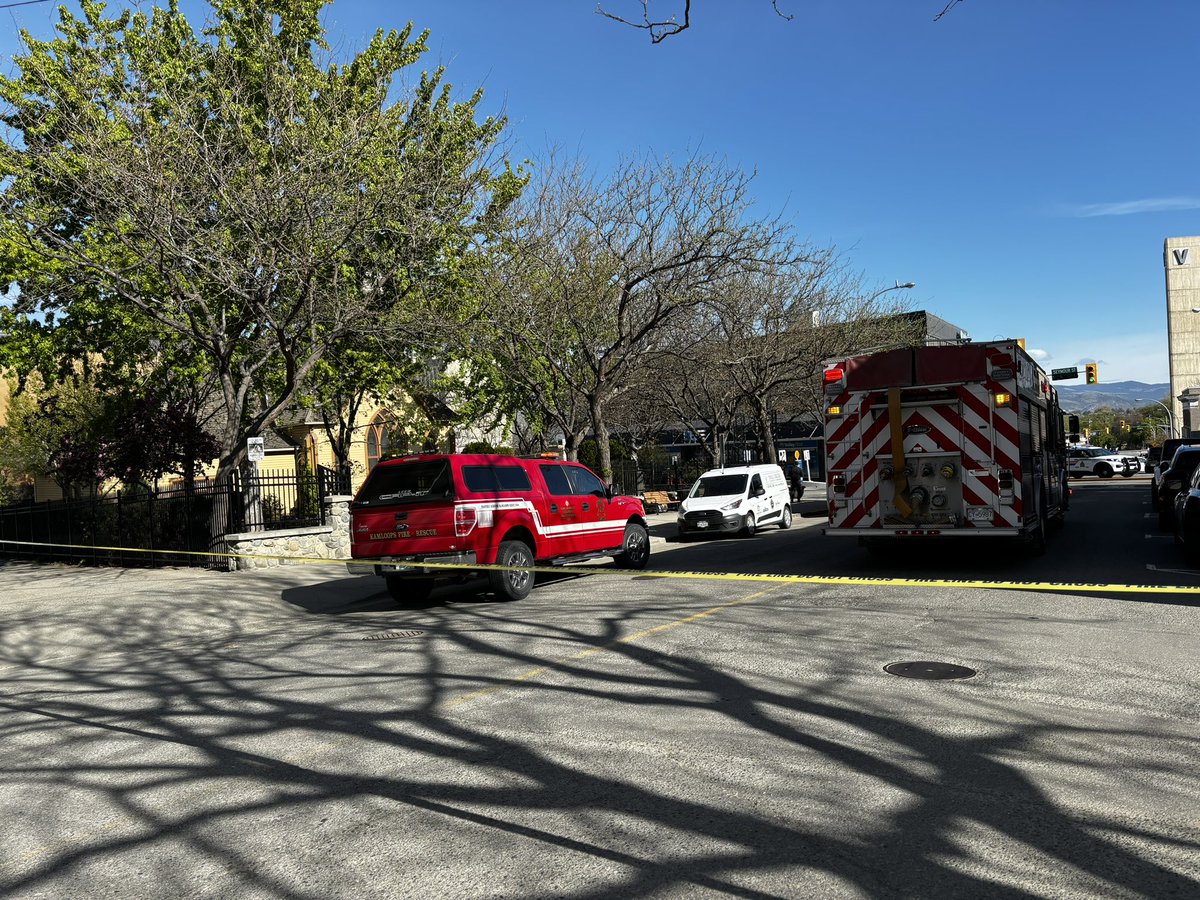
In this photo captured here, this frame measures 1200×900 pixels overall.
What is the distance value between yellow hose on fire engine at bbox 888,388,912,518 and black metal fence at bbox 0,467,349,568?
11.9 meters

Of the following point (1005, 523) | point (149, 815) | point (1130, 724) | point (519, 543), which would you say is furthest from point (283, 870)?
point (1005, 523)

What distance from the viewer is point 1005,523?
13250mm

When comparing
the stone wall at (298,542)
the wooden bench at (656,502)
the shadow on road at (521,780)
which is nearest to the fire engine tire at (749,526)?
the stone wall at (298,542)

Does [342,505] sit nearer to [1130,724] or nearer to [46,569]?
[46,569]

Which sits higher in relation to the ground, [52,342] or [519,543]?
[52,342]

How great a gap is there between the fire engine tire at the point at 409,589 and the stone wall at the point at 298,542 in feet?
18.3

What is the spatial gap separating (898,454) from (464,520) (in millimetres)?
6269

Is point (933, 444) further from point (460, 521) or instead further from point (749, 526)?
point (749, 526)

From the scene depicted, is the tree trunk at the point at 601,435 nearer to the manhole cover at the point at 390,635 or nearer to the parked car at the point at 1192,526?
the parked car at the point at 1192,526

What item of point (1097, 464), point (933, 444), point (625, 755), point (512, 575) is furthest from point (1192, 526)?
point (1097, 464)

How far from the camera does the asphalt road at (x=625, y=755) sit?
402cm

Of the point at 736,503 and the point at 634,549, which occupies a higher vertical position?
the point at 736,503

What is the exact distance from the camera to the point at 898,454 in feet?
45.2

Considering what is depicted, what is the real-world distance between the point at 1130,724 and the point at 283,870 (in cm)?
496
